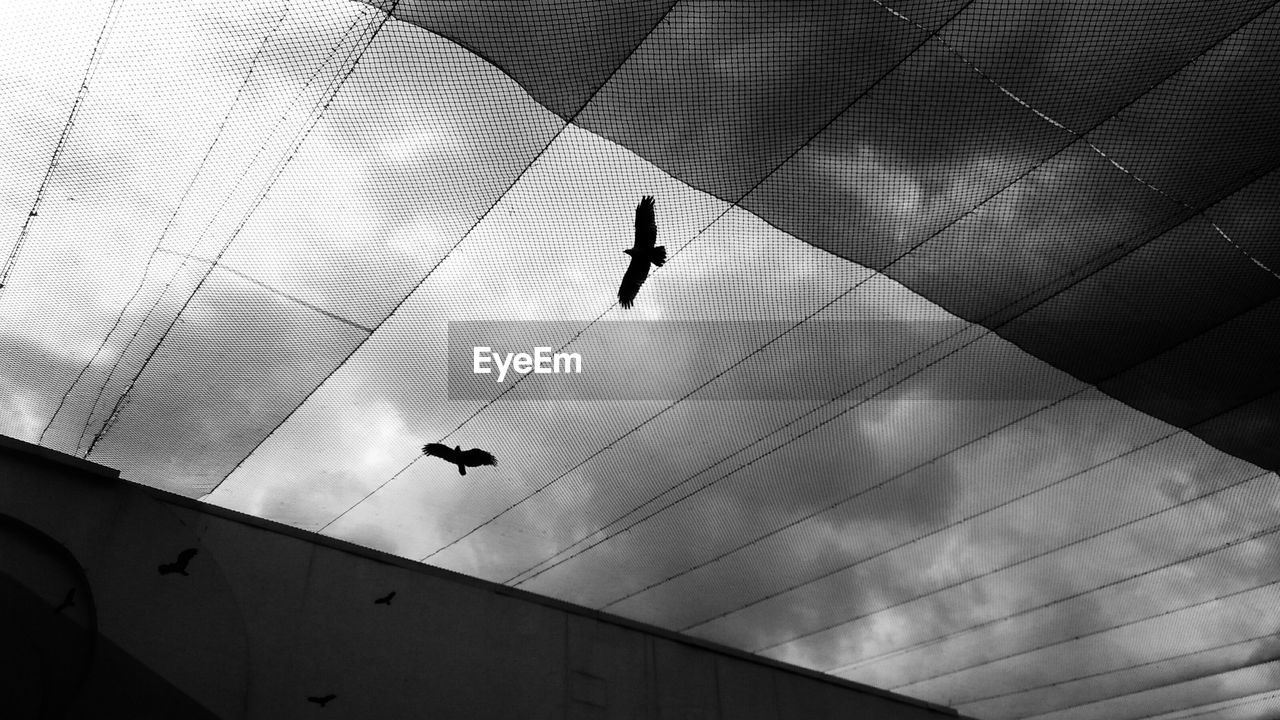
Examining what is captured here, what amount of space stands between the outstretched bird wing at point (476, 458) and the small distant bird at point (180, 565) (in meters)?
2.44

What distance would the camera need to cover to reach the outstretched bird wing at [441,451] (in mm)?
8664

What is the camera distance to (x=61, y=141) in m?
6.32

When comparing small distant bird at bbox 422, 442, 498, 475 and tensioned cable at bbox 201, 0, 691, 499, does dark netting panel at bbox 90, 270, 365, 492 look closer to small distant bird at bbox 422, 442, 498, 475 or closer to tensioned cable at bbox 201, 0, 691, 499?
tensioned cable at bbox 201, 0, 691, 499

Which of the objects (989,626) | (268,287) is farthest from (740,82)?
(989,626)

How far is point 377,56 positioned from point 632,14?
160 centimetres

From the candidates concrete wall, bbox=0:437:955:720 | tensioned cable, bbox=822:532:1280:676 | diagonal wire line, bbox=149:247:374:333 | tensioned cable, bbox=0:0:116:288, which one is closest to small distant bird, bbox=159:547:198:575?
concrete wall, bbox=0:437:955:720

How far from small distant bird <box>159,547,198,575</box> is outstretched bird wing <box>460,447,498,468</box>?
2.44 meters

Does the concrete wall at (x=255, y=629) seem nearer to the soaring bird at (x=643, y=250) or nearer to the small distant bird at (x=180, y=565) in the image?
the small distant bird at (x=180, y=565)

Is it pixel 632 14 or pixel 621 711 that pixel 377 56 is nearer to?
pixel 632 14

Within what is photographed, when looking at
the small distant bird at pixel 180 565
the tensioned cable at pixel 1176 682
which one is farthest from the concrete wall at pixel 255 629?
the tensioned cable at pixel 1176 682

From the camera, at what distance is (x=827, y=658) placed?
514 inches

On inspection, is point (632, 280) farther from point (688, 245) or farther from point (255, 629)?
point (255, 629)

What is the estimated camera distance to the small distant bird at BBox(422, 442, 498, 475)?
8.66 m

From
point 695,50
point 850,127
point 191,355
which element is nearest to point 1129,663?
point 850,127
